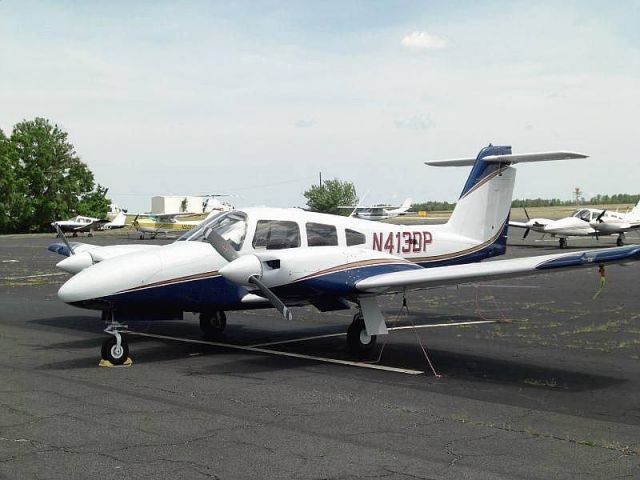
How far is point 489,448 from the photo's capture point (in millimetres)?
6973

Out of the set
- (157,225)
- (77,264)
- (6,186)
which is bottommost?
(77,264)

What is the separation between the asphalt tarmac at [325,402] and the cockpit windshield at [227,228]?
202cm

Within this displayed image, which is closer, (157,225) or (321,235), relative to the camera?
(321,235)

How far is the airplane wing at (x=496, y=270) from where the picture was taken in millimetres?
9617

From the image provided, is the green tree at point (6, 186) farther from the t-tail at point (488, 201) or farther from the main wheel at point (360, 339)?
the main wheel at point (360, 339)

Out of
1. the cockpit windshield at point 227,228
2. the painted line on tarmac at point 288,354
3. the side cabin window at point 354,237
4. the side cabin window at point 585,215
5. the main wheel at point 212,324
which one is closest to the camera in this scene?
the painted line on tarmac at point 288,354

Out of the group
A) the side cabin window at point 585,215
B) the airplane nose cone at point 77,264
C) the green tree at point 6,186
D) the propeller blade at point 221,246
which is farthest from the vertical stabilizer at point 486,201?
the green tree at point 6,186

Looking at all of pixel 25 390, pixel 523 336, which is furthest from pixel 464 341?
pixel 25 390

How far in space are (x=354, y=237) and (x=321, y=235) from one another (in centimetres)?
78

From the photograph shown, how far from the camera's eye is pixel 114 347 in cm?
1121

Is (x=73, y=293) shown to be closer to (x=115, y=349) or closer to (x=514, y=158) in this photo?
(x=115, y=349)

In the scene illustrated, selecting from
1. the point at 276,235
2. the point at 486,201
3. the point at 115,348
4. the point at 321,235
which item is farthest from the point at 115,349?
the point at 486,201

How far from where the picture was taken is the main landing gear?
1115cm

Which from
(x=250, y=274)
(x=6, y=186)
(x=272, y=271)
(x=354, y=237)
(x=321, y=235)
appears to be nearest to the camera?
(x=250, y=274)
